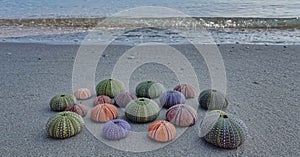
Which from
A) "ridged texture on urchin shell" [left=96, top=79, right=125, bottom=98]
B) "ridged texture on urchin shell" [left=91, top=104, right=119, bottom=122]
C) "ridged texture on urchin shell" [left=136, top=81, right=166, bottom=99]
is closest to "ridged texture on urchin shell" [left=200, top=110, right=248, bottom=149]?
"ridged texture on urchin shell" [left=91, top=104, right=119, bottom=122]

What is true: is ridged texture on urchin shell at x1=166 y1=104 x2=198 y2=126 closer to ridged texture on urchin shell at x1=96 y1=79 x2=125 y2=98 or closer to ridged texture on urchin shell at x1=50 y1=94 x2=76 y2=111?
ridged texture on urchin shell at x1=96 y1=79 x2=125 y2=98

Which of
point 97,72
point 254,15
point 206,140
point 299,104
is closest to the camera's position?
point 206,140

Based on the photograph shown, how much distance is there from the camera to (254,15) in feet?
43.8

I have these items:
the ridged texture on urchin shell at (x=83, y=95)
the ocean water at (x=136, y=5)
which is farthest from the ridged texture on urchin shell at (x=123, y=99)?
the ocean water at (x=136, y=5)

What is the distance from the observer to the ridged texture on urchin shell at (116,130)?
2617 mm

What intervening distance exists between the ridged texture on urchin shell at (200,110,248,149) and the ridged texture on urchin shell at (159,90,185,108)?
681mm

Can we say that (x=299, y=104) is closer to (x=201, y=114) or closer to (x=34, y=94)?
(x=201, y=114)

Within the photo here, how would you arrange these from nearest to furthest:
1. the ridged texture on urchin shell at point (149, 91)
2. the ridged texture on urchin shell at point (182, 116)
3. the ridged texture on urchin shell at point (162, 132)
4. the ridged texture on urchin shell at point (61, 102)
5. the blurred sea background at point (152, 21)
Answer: the ridged texture on urchin shell at point (162, 132) → the ridged texture on urchin shell at point (182, 116) → the ridged texture on urchin shell at point (61, 102) → the ridged texture on urchin shell at point (149, 91) → the blurred sea background at point (152, 21)

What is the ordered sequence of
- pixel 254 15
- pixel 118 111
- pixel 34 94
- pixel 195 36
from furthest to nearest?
pixel 254 15, pixel 195 36, pixel 34 94, pixel 118 111

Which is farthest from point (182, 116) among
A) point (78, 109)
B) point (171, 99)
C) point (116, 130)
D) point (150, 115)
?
point (78, 109)

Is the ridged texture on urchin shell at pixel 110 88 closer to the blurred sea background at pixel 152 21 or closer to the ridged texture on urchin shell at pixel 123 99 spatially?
the ridged texture on urchin shell at pixel 123 99

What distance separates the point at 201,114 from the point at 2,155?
185 cm

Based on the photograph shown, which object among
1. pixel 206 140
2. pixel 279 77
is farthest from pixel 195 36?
pixel 206 140

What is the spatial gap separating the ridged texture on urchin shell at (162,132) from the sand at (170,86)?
7 centimetres
